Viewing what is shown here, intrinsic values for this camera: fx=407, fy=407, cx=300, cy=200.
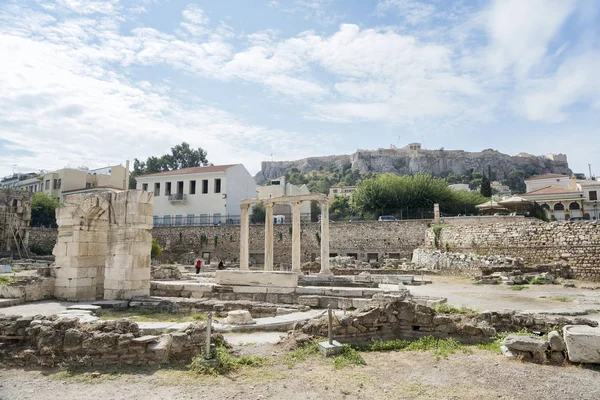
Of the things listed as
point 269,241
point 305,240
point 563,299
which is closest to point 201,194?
point 305,240

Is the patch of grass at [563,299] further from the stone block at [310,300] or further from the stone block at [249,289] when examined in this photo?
the stone block at [249,289]

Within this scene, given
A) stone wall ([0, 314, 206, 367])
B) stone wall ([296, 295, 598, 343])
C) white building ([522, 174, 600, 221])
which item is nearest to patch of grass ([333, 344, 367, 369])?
stone wall ([296, 295, 598, 343])

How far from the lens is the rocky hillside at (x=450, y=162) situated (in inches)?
5374

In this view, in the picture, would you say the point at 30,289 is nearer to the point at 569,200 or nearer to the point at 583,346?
the point at 583,346

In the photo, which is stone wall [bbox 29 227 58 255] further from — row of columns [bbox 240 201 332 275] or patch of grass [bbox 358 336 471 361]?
patch of grass [bbox 358 336 471 361]

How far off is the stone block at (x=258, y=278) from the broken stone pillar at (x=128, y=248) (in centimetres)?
268

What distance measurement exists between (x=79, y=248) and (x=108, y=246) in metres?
1.06

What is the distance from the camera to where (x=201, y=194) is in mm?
48156

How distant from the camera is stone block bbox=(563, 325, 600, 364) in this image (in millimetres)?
6375

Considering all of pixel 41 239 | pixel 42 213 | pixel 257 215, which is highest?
pixel 257 215

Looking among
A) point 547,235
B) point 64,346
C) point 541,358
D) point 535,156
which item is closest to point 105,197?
point 64,346

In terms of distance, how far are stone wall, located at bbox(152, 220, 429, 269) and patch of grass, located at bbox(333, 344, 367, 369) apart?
31584mm

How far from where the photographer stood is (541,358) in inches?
261

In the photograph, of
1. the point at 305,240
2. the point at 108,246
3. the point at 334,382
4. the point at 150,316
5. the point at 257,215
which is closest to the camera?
the point at 334,382
